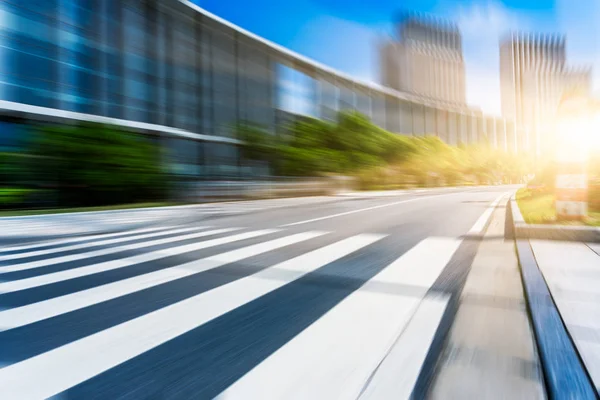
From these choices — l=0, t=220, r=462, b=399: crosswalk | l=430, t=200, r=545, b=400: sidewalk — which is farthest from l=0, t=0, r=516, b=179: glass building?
l=430, t=200, r=545, b=400: sidewalk

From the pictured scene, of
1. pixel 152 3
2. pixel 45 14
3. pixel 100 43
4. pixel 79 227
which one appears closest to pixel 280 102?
pixel 152 3

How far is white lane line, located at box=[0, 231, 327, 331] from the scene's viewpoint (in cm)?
300

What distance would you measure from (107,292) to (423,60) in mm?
138426

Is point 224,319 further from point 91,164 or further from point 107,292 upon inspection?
point 91,164

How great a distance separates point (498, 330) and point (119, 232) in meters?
7.75

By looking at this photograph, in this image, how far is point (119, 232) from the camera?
855 centimetres

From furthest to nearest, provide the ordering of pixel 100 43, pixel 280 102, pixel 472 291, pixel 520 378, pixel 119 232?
1. pixel 280 102
2. pixel 100 43
3. pixel 119 232
4. pixel 472 291
5. pixel 520 378

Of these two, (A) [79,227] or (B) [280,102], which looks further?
(B) [280,102]

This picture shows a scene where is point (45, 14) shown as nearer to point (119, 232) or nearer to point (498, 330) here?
point (119, 232)

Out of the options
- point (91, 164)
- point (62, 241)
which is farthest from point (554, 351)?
point (91, 164)

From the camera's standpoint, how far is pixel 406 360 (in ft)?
7.22

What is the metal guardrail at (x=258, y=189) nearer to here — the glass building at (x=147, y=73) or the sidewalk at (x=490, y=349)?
the glass building at (x=147, y=73)

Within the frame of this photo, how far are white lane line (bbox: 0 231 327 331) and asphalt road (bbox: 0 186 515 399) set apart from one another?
0.7 inches

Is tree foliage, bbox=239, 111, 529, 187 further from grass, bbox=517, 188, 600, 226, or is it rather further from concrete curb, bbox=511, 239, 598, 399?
concrete curb, bbox=511, 239, 598, 399
